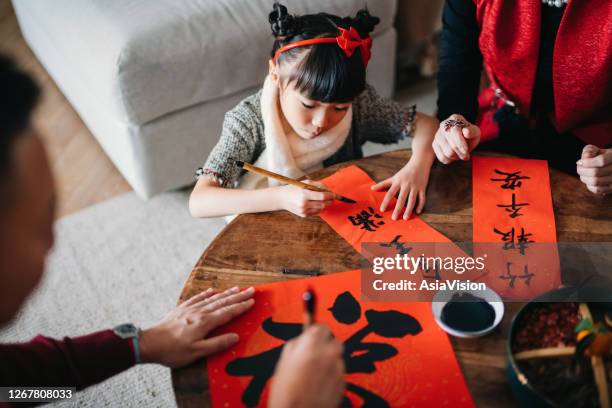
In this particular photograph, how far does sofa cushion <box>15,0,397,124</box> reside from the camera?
163 centimetres

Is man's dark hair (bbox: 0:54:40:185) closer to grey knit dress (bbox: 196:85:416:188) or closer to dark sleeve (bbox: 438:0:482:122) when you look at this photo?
grey knit dress (bbox: 196:85:416:188)

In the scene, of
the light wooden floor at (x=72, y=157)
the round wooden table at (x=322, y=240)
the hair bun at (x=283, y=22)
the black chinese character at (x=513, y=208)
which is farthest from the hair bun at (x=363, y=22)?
the light wooden floor at (x=72, y=157)

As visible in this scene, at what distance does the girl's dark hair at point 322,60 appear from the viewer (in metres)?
1.18

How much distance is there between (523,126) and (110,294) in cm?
130

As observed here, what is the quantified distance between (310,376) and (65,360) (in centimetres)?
41

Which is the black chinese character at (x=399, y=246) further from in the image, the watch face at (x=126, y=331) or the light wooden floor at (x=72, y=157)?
the light wooden floor at (x=72, y=157)

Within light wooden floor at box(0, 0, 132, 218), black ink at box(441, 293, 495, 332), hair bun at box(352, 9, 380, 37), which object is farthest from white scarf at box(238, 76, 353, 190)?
light wooden floor at box(0, 0, 132, 218)

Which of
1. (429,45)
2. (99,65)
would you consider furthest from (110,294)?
(429,45)

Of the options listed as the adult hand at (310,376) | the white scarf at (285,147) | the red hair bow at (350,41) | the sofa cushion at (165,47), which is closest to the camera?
the adult hand at (310,376)

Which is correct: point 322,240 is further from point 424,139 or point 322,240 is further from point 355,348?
point 424,139

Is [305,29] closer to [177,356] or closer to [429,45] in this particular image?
[177,356]

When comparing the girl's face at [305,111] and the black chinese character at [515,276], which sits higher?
the girl's face at [305,111]

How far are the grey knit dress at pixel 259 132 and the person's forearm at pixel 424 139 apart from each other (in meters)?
0.03

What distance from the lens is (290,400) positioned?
69 centimetres
